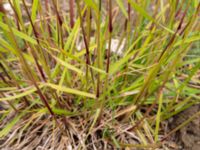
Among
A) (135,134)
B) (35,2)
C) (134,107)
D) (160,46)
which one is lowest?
(135,134)

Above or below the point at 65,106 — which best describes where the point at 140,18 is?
above

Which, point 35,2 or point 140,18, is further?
point 140,18

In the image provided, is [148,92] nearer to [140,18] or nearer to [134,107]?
[134,107]

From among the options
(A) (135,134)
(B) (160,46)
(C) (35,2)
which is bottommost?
(A) (135,134)

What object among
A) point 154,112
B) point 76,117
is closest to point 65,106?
point 76,117

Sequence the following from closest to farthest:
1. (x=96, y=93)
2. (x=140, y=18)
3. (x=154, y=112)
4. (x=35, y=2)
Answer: (x=35, y=2), (x=96, y=93), (x=140, y=18), (x=154, y=112)

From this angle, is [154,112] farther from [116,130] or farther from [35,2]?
[35,2]

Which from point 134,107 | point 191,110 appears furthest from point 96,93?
point 191,110

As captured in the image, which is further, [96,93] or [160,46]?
[160,46]

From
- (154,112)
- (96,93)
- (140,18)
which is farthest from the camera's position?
(154,112)
